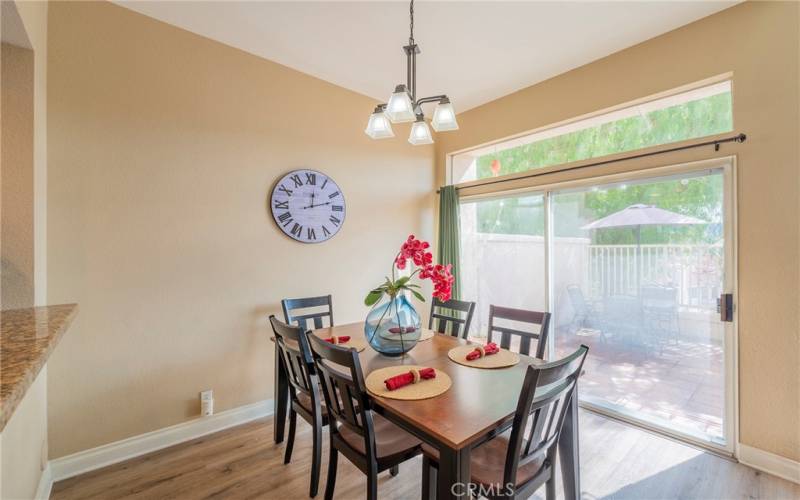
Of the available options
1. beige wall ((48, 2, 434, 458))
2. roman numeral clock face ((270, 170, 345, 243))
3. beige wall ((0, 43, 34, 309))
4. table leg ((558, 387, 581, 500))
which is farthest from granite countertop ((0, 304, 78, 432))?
table leg ((558, 387, 581, 500))

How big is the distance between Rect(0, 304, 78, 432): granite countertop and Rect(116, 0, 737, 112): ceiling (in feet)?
6.78

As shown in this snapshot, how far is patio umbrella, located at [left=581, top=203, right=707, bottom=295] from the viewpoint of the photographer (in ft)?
8.27

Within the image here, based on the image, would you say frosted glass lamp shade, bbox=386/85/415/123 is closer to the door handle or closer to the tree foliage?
the tree foliage

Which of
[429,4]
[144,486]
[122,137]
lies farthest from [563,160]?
[144,486]

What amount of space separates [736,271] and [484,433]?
2219 mm

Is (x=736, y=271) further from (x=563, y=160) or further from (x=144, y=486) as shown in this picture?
(x=144, y=486)

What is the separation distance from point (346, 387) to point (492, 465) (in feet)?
2.42

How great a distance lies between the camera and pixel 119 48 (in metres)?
2.28

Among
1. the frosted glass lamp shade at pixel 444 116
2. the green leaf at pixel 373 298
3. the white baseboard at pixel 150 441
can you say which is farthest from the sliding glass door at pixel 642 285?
the white baseboard at pixel 150 441

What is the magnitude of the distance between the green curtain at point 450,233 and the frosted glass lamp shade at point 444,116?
72.5 inches

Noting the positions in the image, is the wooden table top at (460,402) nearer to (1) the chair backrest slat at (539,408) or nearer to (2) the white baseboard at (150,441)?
(1) the chair backrest slat at (539,408)

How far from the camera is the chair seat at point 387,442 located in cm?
159

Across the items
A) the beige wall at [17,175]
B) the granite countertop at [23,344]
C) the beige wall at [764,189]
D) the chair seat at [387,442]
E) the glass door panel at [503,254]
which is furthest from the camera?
the glass door panel at [503,254]

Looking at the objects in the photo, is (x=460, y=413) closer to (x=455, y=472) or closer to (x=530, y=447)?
(x=455, y=472)
